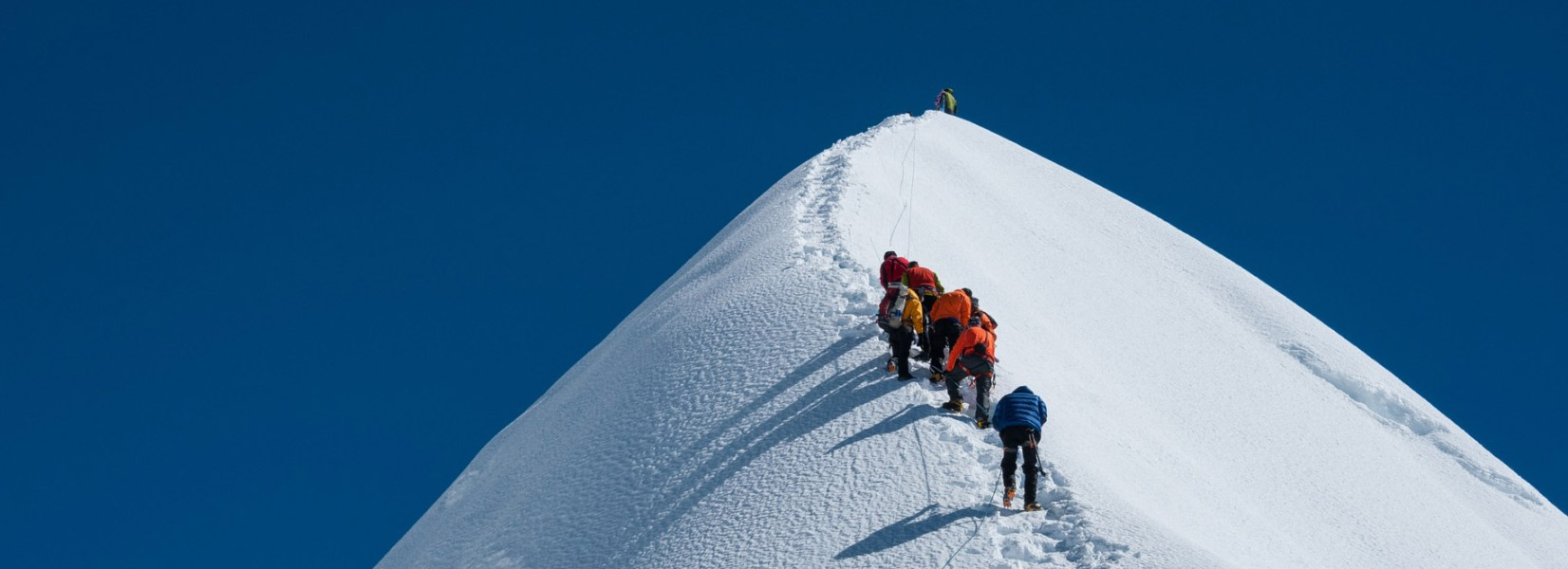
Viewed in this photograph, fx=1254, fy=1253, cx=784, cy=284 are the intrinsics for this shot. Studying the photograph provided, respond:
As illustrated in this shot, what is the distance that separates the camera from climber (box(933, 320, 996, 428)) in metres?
12.8

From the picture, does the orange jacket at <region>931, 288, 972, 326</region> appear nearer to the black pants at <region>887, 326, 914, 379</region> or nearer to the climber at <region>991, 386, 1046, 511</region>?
the black pants at <region>887, 326, 914, 379</region>

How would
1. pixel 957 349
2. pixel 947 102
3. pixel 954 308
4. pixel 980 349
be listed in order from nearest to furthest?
pixel 980 349
pixel 957 349
pixel 954 308
pixel 947 102

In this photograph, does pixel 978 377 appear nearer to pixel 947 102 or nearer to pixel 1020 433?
pixel 1020 433

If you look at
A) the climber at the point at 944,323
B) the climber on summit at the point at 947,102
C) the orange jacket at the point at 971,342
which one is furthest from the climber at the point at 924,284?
the climber on summit at the point at 947,102

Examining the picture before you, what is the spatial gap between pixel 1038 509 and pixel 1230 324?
15589mm

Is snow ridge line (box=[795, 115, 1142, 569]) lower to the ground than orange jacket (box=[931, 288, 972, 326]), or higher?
lower

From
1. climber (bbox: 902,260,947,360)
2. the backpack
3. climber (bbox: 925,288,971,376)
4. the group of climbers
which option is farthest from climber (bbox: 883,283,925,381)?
the backpack

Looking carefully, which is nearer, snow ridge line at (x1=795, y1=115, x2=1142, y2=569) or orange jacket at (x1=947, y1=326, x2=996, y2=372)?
snow ridge line at (x1=795, y1=115, x2=1142, y2=569)

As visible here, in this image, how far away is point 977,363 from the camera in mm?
12781

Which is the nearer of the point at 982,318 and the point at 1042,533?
the point at 1042,533

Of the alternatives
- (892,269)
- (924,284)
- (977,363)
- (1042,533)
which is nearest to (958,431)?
(977,363)

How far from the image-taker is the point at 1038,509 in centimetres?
1150

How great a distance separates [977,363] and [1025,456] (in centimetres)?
160

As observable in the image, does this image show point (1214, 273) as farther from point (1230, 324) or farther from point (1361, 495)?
point (1361, 495)
